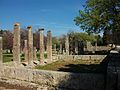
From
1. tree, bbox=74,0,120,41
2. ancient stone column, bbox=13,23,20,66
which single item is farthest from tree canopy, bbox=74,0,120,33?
ancient stone column, bbox=13,23,20,66

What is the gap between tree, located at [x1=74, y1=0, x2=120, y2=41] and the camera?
28261 millimetres

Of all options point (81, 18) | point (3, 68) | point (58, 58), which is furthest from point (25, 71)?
point (81, 18)

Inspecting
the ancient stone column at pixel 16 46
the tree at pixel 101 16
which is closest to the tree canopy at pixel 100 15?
the tree at pixel 101 16

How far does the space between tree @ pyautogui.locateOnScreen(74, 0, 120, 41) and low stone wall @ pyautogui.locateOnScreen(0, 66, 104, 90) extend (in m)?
18.9

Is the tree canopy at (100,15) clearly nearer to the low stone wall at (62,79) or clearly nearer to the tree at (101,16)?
the tree at (101,16)

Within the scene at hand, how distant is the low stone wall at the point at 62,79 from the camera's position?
29.4ft

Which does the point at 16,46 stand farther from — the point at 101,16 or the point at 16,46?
the point at 101,16

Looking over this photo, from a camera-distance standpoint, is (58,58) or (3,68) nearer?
(3,68)

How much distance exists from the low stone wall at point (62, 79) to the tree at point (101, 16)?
18899 millimetres

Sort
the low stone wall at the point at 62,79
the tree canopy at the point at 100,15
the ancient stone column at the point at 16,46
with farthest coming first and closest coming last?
the tree canopy at the point at 100,15
the ancient stone column at the point at 16,46
the low stone wall at the point at 62,79

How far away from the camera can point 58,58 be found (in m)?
30.3

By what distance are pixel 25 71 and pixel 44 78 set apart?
3.94 ft

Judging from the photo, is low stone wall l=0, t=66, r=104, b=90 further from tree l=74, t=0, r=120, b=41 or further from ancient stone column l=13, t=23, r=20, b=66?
tree l=74, t=0, r=120, b=41

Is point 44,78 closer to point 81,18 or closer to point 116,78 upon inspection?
point 116,78
